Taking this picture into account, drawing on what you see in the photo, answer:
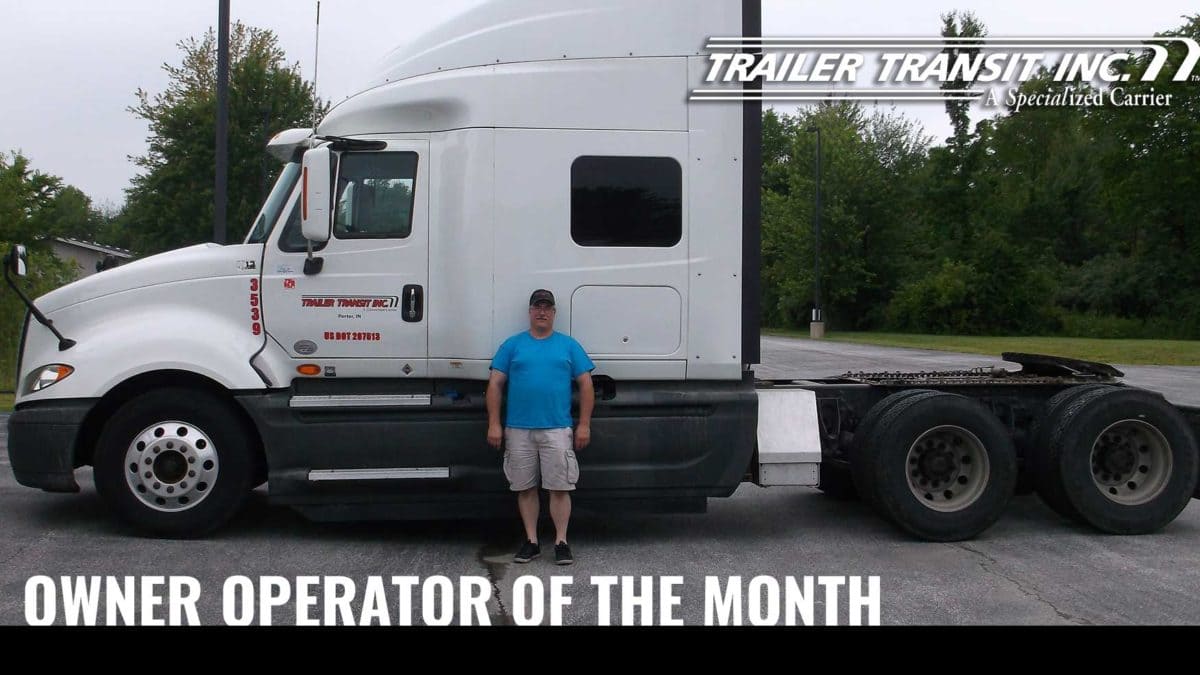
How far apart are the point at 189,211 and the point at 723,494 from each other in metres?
17.5

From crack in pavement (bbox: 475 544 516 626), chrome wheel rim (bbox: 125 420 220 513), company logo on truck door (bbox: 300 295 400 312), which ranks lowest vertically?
crack in pavement (bbox: 475 544 516 626)

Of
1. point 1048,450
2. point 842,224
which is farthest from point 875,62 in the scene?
point 842,224

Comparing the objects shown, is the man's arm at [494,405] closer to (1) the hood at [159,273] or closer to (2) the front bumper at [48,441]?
(1) the hood at [159,273]

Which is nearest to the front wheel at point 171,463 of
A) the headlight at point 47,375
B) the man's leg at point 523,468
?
the headlight at point 47,375

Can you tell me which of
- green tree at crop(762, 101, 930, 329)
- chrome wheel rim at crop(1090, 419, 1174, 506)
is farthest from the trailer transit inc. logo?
green tree at crop(762, 101, 930, 329)

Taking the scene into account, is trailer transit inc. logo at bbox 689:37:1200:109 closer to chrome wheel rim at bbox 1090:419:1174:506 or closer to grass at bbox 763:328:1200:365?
chrome wheel rim at bbox 1090:419:1174:506

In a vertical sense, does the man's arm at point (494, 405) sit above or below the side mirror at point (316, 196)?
below

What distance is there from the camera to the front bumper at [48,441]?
275 inches

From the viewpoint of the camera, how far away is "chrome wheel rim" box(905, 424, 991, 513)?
7.45 meters

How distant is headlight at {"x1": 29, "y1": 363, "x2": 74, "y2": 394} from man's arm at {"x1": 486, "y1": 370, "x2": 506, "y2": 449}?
271 cm

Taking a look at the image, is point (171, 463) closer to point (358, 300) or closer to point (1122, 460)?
point (358, 300)

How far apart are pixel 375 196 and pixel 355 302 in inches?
27.9

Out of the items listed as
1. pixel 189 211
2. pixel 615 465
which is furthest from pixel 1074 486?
pixel 189 211
